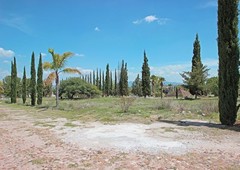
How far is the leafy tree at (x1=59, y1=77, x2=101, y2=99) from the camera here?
49.0 m

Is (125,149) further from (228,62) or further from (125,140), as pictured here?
(228,62)

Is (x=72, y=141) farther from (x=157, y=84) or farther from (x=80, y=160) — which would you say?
(x=157, y=84)

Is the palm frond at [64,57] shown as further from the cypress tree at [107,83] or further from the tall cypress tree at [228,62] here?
the cypress tree at [107,83]

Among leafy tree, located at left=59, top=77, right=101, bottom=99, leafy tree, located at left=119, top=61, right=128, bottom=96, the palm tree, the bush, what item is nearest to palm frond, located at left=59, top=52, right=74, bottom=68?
the palm tree

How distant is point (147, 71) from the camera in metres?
47.9

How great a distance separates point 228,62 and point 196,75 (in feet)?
85.2

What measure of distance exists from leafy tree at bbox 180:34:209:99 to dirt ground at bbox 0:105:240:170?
90.4 feet

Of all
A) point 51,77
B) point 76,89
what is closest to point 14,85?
point 76,89

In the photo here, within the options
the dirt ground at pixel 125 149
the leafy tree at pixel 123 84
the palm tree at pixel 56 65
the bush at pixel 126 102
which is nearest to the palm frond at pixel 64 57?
the palm tree at pixel 56 65

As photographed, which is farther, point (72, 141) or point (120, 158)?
point (72, 141)

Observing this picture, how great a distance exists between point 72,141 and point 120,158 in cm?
275

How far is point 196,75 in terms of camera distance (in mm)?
36906

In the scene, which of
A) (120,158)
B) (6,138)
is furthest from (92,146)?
(6,138)

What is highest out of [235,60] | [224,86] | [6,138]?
[235,60]
